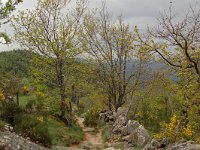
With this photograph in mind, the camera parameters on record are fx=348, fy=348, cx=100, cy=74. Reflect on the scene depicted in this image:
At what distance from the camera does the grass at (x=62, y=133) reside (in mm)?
23311

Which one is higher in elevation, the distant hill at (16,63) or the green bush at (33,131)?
the distant hill at (16,63)

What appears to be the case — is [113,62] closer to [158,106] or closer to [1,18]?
[158,106]

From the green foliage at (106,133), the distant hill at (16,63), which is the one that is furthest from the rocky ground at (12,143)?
the distant hill at (16,63)

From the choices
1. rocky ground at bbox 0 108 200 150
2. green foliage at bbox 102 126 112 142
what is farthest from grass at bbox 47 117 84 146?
green foliage at bbox 102 126 112 142

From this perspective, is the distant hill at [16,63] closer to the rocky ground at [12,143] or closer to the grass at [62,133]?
the grass at [62,133]

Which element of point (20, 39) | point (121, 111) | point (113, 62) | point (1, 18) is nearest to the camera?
point (1, 18)

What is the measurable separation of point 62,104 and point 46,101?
155 cm

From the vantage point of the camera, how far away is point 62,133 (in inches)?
998

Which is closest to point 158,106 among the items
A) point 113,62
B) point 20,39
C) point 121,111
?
point 121,111

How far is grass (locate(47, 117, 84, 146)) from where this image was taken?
76.5 ft

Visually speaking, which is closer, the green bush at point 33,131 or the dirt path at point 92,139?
the green bush at point 33,131

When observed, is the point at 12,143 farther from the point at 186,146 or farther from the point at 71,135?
the point at 71,135

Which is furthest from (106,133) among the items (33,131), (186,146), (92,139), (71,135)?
(186,146)

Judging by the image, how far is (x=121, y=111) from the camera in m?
33.2
